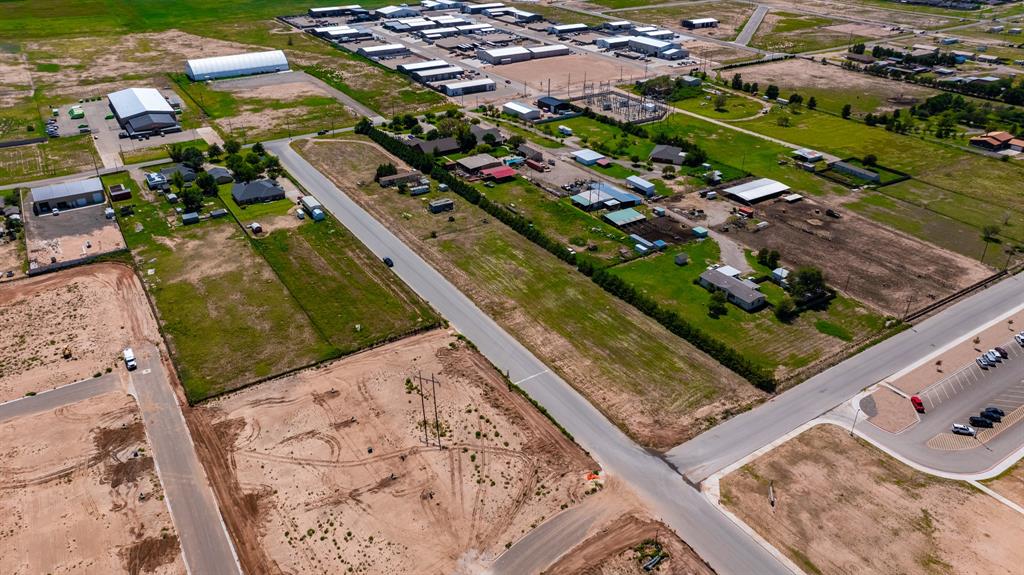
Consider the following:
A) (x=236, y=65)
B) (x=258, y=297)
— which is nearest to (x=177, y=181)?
(x=258, y=297)

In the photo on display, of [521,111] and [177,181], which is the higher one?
[521,111]

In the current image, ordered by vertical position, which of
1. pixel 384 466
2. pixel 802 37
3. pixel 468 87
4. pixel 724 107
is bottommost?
pixel 384 466

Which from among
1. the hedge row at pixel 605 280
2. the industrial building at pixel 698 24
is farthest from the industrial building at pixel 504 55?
the hedge row at pixel 605 280

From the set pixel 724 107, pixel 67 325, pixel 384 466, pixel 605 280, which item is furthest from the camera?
pixel 724 107

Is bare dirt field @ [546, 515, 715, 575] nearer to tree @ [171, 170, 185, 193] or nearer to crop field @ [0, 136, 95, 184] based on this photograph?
tree @ [171, 170, 185, 193]

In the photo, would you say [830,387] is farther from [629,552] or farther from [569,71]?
[569,71]

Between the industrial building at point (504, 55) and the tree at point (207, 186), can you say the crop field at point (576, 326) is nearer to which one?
the tree at point (207, 186)

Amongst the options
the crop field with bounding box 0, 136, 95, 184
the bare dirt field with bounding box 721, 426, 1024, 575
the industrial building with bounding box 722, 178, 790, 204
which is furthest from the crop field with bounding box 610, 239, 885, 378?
the crop field with bounding box 0, 136, 95, 184
